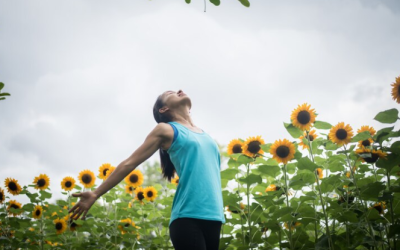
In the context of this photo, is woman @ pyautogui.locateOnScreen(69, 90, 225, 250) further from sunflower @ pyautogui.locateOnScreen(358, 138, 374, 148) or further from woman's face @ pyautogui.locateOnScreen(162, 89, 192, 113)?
sunflower @ pyautogui.locateOnScreen(358, 138, 374, 148)

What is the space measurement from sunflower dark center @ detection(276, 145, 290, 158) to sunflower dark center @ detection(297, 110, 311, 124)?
29 cm

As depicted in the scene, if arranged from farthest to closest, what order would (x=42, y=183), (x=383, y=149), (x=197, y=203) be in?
(x=42, y=183) → (x=383, y=149) → (x=197, y=203)

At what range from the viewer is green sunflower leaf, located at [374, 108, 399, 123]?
2.83 meters

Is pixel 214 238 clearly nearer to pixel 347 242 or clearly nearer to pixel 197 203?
pixel 197 203

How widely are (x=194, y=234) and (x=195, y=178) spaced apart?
0.35m

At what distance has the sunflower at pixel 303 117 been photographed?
3215mm

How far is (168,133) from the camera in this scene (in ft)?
7.72

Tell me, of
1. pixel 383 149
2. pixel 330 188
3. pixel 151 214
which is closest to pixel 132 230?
pixel 151 214

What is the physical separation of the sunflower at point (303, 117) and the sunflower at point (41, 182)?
3.53 meters

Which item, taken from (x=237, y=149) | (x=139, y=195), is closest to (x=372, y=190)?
(x=237, y=149)

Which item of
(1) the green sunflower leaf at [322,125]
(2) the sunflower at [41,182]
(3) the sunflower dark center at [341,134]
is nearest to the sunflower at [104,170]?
(2) the sunflower at [41,182]

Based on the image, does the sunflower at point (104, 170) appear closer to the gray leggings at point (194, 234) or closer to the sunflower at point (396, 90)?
the gray leggings at point (194, 234)

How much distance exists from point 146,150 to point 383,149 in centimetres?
186

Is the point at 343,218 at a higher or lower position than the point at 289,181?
lower
